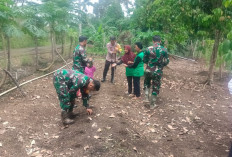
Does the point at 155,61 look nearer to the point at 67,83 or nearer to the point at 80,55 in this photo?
the point at 80,55

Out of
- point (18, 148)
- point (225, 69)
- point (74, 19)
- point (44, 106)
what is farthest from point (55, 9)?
point (225, 69)

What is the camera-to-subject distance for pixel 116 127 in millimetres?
4266

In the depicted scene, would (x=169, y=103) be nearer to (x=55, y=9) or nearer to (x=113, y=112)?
(x=113, y=112)

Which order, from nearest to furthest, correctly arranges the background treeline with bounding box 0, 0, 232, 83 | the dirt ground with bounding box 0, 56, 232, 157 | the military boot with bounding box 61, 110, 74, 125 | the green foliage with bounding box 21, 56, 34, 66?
the dirt ground with bounding box 0, 56, 232, 157, the military boot with bounding box 61, 110, 74, 125, the background treeline with bounding box 0, 0, 232, 83, the green foliage with bounding box 21, 56, 34, 66

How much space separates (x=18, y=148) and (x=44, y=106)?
6.34 ft

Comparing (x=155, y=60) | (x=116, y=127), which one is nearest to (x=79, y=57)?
(x=155, y=60)

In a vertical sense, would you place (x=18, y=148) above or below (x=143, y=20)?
below

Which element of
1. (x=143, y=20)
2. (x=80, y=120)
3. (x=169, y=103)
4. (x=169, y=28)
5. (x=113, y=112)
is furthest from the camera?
(x=143, y=20)

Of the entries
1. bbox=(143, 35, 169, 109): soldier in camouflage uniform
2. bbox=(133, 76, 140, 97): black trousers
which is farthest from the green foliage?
bbox=(143, 35, 169, 109): soldier in camouflage uniform

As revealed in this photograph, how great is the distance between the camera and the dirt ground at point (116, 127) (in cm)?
365

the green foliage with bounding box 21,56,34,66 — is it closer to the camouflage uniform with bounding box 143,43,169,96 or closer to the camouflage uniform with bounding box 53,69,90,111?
the camouflage uniform with bounding box 53,69,90,111

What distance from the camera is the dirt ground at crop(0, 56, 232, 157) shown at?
3.65 m

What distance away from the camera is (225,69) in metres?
11.9

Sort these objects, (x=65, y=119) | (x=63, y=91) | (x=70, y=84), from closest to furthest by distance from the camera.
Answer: (x=63, y=91), (x=70, y=84), (x=65, y=119)
